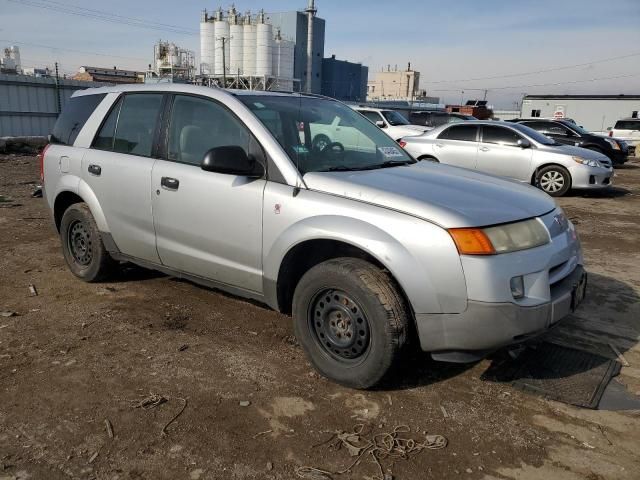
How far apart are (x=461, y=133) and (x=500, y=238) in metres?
9.62

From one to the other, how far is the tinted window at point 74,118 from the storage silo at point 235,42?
1957 inches

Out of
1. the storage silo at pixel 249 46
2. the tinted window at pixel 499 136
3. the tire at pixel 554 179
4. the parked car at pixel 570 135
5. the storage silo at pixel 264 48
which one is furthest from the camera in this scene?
the storage silo at pixel 249 46

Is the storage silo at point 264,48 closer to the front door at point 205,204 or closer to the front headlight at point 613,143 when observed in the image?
the front headlight at point 613,143

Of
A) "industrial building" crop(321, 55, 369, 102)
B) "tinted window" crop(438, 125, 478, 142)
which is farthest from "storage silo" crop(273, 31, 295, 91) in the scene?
"tinted window" crop(438, 125, 478, 142)

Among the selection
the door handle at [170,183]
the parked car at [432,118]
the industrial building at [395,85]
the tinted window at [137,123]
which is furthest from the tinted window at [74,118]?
the industrial building at [395,85]

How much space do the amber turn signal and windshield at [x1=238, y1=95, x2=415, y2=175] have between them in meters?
1.09

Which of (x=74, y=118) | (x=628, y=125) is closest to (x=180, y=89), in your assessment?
(x=74, y=118)

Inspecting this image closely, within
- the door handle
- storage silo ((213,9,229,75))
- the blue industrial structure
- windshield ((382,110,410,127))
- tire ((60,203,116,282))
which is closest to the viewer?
the door handle

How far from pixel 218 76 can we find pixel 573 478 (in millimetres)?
54138

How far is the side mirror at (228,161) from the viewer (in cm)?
336

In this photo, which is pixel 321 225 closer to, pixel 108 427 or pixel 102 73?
pixel 108 427

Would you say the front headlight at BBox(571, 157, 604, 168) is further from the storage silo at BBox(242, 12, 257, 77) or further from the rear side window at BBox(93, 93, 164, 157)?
the storage silo at BBox(242, 12, 257, 77)

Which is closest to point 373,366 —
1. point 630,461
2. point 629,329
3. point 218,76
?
point 630,461

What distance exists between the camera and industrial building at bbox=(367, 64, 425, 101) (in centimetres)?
8800
